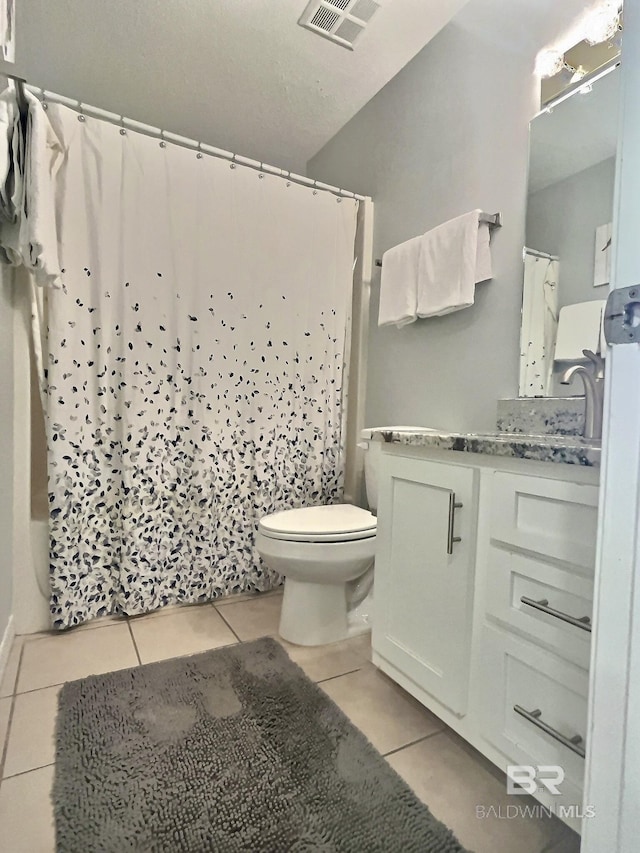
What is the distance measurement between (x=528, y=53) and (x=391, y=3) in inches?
23.0

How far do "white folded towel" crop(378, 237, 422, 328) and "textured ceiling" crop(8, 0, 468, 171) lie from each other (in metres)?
0.83

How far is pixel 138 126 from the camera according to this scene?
1754 millimetres

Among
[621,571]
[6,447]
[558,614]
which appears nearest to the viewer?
[621,571]

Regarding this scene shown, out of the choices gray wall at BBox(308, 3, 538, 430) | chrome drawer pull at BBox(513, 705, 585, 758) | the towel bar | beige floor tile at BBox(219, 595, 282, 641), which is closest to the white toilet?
beige floor tile at BBox(219, 595, 282, 641)

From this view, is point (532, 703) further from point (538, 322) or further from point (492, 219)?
point (492, 219)

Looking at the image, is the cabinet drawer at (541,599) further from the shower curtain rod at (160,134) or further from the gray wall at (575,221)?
the shower curtain rod at (160,134)

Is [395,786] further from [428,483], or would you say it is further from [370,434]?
[370,434]

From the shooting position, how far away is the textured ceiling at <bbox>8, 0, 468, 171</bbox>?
1723 mm

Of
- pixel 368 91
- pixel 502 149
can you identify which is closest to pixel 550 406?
pixel 502 149

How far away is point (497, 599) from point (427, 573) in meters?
0.22

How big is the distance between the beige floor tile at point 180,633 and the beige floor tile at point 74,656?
0.05 m

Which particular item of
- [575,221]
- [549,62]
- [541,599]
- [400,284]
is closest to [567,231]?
[575,221]

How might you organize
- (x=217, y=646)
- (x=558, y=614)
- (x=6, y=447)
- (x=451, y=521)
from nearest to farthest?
Answer: (x=558, y=614) → (x=451, y=521) → (x=6, y=447) → (x=217, y=646)

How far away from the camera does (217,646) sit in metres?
1.61
